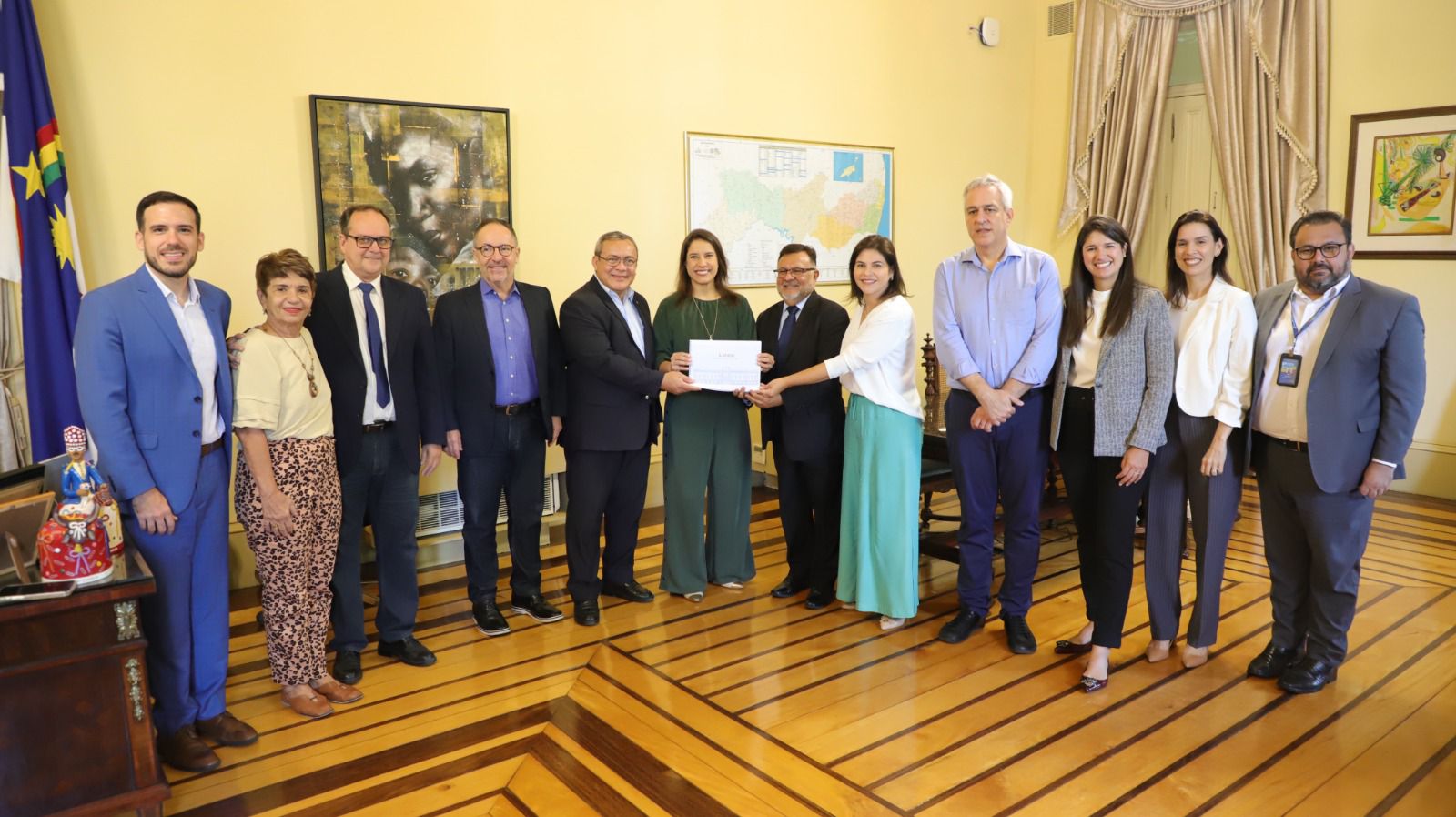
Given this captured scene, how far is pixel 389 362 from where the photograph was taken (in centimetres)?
329

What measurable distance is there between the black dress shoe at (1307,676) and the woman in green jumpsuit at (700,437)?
6.95 feet

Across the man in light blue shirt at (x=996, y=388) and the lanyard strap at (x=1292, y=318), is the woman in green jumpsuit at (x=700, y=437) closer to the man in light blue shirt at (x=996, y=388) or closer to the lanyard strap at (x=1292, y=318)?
the man in light blue shirt at (x=996, y=388)

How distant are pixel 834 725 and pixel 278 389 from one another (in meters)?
1.98

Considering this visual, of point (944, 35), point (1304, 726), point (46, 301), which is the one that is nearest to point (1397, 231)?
point (944, 35)

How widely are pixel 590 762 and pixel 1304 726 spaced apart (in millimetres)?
2177

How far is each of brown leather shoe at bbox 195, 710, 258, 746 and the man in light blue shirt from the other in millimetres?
2413

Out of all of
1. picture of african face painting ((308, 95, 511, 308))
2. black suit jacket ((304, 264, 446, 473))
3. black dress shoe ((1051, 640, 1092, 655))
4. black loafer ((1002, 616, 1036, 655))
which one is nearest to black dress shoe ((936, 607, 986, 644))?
black loafer ((1002, 616, 1036, 655))

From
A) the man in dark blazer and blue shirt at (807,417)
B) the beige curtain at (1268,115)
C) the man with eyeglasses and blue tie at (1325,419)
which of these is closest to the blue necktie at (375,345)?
the man in dark blazer and blue shirt at (807,417)

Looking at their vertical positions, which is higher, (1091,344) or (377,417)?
(1091,344)

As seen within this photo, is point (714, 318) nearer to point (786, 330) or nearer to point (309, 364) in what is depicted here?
point (786, 330)

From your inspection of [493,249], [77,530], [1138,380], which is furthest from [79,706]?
[1138,380]

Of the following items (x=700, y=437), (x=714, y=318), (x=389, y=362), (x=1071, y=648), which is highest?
(x=714, y=318)

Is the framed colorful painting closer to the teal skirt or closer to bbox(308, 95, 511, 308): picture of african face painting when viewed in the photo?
the teal skirt

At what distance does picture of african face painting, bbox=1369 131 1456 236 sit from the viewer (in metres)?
5.49
